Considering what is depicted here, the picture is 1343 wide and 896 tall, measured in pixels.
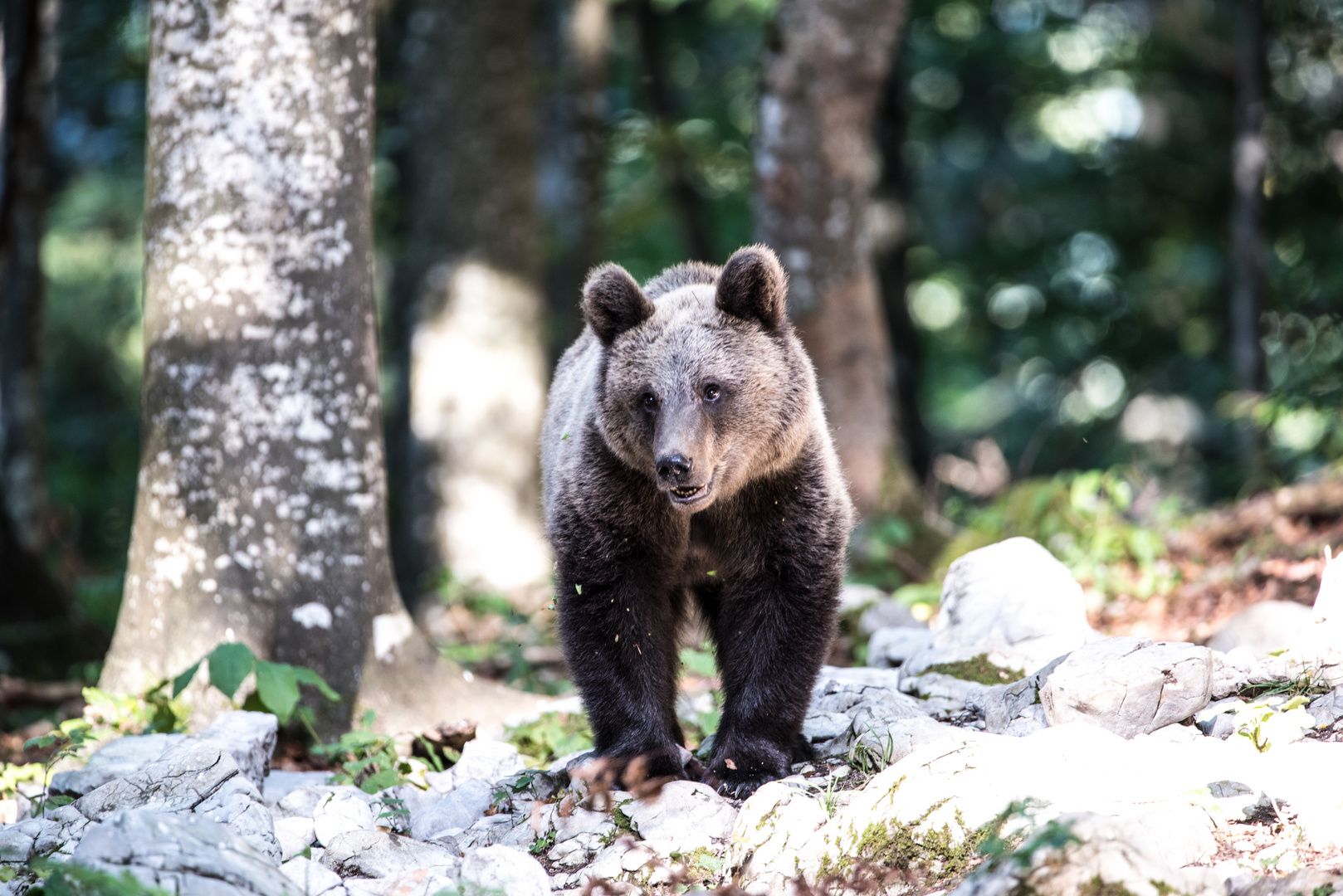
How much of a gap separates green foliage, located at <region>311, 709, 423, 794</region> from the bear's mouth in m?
1.67

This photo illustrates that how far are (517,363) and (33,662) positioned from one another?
493 centimetres

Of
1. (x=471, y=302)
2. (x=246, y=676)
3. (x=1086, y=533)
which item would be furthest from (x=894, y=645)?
(x=471, y=302)

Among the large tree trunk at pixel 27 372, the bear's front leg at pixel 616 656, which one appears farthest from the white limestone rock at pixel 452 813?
the large tree trunk at pixel 27 372

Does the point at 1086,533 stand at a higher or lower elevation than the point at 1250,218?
lower

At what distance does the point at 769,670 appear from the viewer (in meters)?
4.54

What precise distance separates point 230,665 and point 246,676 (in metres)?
0.10

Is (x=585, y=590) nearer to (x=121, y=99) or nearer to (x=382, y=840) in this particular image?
(x=382, y=840)

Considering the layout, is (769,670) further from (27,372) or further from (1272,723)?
(27,372)

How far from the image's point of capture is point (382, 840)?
3943mm

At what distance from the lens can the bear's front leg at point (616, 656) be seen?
14.8 ft

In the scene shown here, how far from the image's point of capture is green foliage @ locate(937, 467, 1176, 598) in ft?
25.3

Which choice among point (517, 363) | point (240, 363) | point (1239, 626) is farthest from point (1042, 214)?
point (240, 363)

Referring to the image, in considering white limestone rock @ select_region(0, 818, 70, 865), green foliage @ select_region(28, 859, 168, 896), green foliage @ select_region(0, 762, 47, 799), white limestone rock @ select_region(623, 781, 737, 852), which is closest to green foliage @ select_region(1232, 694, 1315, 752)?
white limestone rock @ select_region(623, 781, 737, 852)

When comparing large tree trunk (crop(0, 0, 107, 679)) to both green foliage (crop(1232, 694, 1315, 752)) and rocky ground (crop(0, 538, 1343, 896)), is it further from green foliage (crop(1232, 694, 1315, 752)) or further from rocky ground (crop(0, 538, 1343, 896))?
green foliage (crop(1232, 694, 1315, 752))
